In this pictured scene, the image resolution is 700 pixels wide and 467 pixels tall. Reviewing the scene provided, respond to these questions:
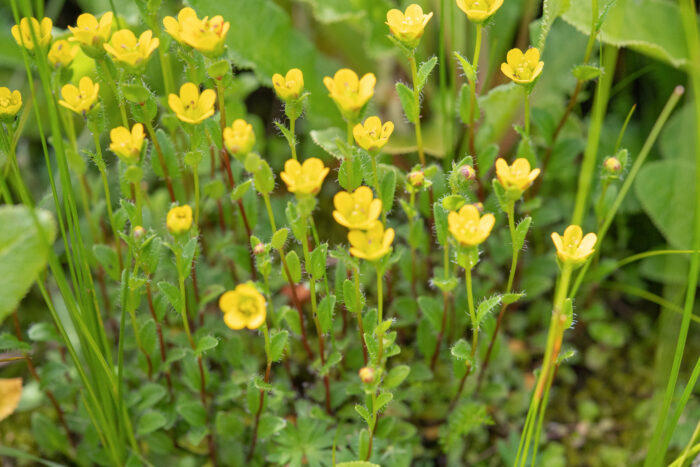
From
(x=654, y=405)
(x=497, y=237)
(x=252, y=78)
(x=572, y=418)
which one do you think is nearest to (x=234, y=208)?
(x=252, y=78)

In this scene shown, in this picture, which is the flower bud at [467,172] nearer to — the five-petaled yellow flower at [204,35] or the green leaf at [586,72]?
the green leaf at [586,72]

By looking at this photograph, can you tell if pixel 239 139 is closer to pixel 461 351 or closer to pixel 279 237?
pixel 279 237

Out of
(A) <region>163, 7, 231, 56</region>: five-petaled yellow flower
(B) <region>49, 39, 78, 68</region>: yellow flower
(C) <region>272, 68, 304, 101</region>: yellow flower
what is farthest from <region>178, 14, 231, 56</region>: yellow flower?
(B) <region>49, 39, 78, 68</region>: yellow flower

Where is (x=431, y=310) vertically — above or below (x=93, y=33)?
below

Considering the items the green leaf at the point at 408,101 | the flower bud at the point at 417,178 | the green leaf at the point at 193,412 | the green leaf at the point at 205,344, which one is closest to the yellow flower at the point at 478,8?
the green leaf at the point at 408,101

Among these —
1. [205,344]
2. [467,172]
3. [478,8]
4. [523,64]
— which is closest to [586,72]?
[523,64]

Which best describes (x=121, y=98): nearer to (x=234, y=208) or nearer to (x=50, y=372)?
(x=234, y=208)

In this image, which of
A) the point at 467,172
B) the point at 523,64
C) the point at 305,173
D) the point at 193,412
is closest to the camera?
the point at 305,173
